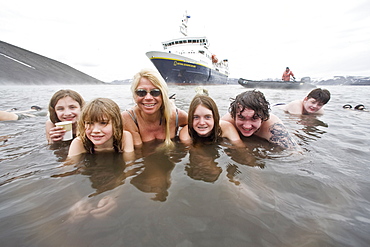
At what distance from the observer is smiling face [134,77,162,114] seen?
2.73 m

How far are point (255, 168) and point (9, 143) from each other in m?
4.28

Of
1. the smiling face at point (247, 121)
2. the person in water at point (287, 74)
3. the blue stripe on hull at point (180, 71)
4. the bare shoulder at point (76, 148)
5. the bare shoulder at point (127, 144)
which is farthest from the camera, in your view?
the blue stripe on hull at point (180, 71)

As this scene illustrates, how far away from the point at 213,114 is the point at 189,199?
1657mm

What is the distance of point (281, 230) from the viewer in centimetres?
120

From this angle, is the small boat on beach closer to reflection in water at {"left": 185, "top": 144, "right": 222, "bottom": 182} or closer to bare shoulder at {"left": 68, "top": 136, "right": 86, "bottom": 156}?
reflection in water at {"left": 185, "top": 144, "right": 222, "bottom": 182}

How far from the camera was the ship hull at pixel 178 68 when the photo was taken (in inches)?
927

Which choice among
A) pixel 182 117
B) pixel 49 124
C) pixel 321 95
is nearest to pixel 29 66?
pixel 49 124

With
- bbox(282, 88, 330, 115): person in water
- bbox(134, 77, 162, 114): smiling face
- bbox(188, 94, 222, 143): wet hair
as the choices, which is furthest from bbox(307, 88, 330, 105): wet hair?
bbox(134, 77, 162, 114): smiling face

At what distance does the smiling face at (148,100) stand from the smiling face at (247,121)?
1.45 m

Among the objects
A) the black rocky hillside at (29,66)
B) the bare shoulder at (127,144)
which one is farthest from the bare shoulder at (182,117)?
the black rocky hillside at (29,66)

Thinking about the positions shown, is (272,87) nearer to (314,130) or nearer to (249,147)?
(314,130)

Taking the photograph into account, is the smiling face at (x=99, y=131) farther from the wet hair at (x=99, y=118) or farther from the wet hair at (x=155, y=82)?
the wet hair at (x=155, y=82)

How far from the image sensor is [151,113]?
9.70ft

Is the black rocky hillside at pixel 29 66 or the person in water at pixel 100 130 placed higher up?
the black rocky hillside at pixel 29 66
